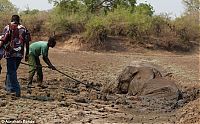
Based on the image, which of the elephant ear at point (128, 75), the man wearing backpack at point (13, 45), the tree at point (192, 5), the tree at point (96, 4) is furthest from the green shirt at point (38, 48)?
the tree at point (192, 5)

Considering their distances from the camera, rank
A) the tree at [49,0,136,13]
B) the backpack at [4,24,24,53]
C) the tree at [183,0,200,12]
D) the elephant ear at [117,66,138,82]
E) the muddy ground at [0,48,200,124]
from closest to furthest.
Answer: the muddy ground at [0,48,200,124] < the backpack at [4,24,24,53] < the elephant ear at [117,66,138,82] < the tree at [49,0,136,13] < the tree at [183,0,200,12]

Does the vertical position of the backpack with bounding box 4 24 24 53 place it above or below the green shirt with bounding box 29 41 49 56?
above

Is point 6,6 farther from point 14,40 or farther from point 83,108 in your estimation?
point 83,108

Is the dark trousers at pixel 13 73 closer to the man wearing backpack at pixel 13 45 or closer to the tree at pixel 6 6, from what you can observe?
the man wearing backpack at pixel 13 45

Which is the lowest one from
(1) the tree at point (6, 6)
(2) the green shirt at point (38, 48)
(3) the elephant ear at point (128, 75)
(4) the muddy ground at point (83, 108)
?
(4) the muddy ground at point (83, 108)

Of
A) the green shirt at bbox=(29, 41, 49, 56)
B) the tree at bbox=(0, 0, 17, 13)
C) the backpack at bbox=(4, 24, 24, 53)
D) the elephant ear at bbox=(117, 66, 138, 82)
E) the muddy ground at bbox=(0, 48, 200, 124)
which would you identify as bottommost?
the muddy ground at bbox=(0, 48, 200, 124)

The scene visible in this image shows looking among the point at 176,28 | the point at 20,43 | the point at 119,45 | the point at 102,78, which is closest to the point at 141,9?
the point at 176,28

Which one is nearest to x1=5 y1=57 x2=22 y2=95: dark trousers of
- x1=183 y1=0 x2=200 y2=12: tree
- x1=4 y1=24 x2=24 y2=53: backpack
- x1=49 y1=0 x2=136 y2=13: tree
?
x1=4 y1=24 x2=24 y2=53: backpack

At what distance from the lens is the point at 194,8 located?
179ft

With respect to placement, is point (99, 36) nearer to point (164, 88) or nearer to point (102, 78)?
point (102, 78)

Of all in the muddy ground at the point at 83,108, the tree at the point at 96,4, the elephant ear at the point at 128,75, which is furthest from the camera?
the tree at the point at 96,4

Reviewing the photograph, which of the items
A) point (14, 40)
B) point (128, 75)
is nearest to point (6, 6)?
point (128, 75)

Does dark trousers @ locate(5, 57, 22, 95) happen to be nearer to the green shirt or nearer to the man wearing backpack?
the man wearing backpack

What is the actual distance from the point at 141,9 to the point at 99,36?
7.57 metres
